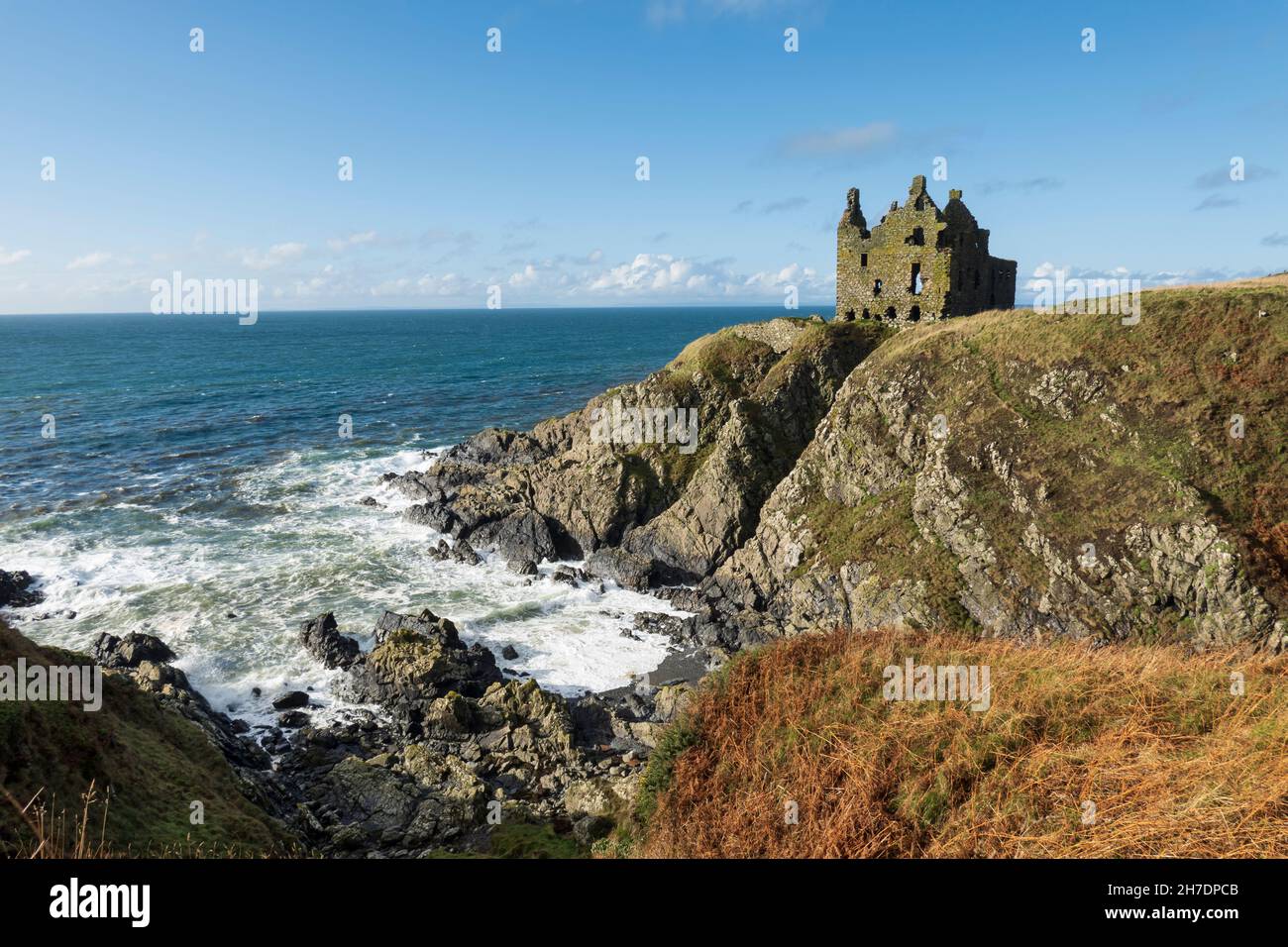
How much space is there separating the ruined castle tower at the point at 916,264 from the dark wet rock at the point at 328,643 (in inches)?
1794

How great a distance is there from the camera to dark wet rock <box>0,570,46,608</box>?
1452 inches

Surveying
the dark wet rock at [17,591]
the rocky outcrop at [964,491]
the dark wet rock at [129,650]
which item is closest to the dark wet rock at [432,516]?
the rocky outcrop at [964,491]

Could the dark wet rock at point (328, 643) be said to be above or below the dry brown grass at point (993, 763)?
below

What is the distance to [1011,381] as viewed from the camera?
A: 123 ft

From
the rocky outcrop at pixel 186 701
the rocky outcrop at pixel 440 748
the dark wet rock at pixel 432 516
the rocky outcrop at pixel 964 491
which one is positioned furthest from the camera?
the dark wet rock at pixel 432 516

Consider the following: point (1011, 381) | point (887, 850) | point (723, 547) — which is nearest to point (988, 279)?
point (1011, 381)

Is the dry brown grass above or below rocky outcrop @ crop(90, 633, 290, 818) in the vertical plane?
above

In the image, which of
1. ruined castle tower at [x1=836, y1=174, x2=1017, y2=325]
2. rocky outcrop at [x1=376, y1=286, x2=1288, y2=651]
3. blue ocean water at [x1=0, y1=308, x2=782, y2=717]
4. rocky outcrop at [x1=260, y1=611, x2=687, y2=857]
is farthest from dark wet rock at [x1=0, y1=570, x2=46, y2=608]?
ruined castle tower at [x1=836, y1=174, x2=1017, y2=325]

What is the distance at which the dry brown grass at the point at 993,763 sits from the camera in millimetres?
10180

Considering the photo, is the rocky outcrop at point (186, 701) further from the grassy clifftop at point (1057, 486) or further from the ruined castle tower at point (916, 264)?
the ruined castle tower at point (916, 264)

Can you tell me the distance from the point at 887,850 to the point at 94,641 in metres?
37.9

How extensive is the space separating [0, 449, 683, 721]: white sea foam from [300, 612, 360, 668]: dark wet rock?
60 centimetres

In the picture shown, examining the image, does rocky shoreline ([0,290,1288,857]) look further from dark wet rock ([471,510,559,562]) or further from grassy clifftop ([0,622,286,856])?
grassy clifftop ([0,622,286,856])

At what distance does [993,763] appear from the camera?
12492 millimetres
